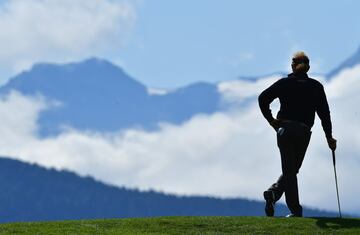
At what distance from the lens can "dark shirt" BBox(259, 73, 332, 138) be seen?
61.6ft

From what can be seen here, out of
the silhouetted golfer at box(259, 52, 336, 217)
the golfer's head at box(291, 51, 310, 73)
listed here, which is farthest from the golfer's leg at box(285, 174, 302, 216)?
the golfer's head at box(291, 51, 310, 73)

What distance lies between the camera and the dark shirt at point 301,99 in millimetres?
18766

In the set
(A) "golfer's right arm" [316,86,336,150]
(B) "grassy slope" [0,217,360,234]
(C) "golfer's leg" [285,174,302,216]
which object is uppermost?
(A) "golfer's right arm" [316,86,336,150]

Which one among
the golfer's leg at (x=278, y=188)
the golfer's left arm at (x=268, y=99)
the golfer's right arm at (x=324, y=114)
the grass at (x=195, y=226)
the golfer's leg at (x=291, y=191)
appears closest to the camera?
the grass at (x=195, y=226)

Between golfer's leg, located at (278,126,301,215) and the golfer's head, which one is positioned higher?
the golfer's head

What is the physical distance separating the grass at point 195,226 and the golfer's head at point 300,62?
3.05m

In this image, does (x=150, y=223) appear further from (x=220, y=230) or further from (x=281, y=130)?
Result: (x=281, y=130)

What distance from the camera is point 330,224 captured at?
18125 millimetres

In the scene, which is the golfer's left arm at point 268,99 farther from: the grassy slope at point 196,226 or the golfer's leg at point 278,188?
the grassy slope at point 196,226

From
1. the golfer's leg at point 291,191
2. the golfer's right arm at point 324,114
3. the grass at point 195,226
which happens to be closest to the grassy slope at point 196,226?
the grass at point 195,226

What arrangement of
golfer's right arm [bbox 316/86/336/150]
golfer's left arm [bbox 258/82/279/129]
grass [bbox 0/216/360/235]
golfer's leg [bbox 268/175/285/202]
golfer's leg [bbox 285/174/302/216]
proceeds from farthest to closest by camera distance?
golfer's leg [bbox 268/175/285/202] → golfer's leg [bbox 285/174/302/216] → golfer's right arm [bbox 316/86/336/150] → golfer's left arm [bbox 258/82/279/129] → grass [bbox 0/216/360/235]

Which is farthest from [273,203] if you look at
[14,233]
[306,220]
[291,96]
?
[14,233]

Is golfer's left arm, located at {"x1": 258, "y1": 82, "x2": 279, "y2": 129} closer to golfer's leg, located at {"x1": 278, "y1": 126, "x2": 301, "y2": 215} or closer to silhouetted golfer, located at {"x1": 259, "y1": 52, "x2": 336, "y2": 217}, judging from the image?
silhouetted golfer, located at {"x1": 259, "y1": 52, "x2": 336, "y2": 217}

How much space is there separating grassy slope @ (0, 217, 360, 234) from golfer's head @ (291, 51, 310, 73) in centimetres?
305
